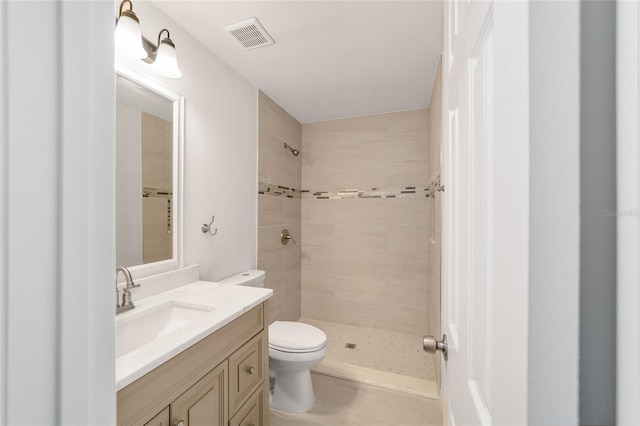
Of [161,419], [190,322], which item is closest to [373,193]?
[190,322]

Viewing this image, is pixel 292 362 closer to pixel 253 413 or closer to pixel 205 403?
pixel 253 413

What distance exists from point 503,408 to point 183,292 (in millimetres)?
1391

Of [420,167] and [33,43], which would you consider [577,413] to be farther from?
[420,167]

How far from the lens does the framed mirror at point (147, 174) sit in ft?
4.05

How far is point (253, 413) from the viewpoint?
1261 mm

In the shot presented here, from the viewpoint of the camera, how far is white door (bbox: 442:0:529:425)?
27 cm

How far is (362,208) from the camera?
286 cm

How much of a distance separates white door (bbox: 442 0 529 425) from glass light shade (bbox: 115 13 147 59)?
3.92 ft

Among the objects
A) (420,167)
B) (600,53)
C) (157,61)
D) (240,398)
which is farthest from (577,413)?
(420,167)

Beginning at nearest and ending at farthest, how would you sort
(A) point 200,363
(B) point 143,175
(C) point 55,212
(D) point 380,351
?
(C) point 55,212 → (A) point 200,363 → (B) point 143,175 → (D) point 380,351

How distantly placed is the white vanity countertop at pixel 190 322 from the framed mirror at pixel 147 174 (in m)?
0.19

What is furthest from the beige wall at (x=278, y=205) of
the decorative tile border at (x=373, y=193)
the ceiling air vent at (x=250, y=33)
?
the ceiling air vent at (x=250, y=33)

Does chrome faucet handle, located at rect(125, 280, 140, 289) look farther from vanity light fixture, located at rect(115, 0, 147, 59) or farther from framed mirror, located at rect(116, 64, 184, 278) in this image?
vanity light fixture, located at rect(115, 0, 147, 59)

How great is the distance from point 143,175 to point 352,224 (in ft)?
6.60
